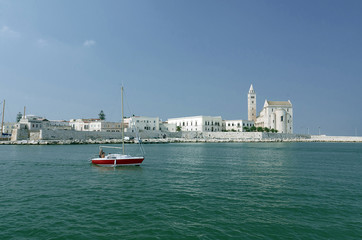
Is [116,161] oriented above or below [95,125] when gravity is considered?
below

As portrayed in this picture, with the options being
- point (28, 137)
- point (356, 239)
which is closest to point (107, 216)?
point (356, 239)

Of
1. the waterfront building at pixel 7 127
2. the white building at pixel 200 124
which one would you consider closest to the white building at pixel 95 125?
the waterfront building at pixel 7 127

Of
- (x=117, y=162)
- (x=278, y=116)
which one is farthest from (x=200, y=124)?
(x=117, y=162)

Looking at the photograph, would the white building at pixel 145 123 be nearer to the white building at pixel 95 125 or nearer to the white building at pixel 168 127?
the white building at pixel 168 127

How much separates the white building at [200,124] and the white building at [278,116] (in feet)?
70.6

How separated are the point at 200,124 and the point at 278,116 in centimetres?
3532

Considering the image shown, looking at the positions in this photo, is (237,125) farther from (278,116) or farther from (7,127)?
(7,127)

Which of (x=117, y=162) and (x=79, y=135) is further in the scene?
(x=79, y=135)

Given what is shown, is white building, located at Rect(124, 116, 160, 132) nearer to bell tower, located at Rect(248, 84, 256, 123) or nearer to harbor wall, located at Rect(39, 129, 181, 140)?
harbor wall, located at Rect(39, 129, 181, 140)

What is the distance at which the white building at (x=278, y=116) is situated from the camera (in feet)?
373

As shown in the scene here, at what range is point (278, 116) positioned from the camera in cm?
11412

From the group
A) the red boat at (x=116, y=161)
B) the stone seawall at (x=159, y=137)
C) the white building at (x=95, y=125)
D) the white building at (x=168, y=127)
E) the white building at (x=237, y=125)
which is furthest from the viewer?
the white building at (x=237, y=125)

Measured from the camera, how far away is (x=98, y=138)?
82312 mm

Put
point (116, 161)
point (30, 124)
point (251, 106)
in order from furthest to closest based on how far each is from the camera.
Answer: point (251, 106), point (30, 124), point (116, 161)
